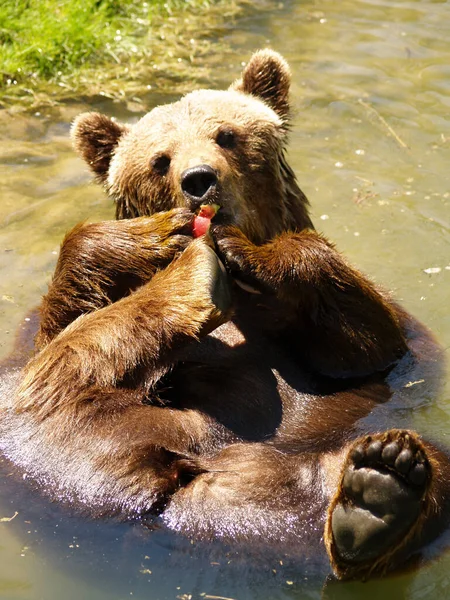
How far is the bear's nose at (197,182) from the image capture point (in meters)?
5.59

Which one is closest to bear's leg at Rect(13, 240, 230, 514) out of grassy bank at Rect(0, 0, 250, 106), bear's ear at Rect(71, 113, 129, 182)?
bear's ear at Rect(71, 113, 129, 182)

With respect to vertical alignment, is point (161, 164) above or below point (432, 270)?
above

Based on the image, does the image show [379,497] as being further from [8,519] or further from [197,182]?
[197,182]

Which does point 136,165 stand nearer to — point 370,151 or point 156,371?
point 156,371

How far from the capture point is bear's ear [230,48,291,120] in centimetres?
690

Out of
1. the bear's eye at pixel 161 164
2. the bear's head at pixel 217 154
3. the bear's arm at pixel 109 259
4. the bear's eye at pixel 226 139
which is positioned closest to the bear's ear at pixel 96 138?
the bear's head at pixel 217 154

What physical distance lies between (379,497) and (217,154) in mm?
2533

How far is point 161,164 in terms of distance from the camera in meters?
6.24

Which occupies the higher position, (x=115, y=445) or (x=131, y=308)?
(x=131, y=308)

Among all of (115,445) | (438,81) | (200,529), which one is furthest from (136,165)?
(438,81)

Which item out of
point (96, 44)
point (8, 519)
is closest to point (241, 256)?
point (8, 519)

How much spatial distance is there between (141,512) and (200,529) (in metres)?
0.30

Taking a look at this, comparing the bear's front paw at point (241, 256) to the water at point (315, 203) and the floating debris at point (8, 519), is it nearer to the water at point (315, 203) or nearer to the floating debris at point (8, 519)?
the water at point (315, 203)

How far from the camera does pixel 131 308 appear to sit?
5461 millimetres
